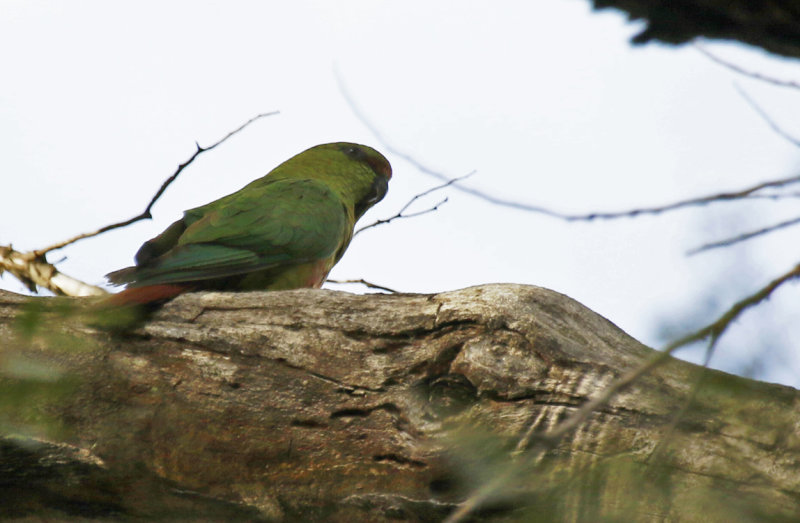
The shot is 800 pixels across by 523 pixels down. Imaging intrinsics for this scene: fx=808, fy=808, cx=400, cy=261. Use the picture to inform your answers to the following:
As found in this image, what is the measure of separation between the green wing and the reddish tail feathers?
2.8 inches

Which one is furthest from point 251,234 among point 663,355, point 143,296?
point 663,355

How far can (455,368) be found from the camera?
2768 mm

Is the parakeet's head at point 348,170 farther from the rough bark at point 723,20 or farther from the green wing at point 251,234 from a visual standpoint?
the rough bark at point 723,20

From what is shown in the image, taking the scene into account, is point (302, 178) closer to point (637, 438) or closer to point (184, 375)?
point (184, 375)

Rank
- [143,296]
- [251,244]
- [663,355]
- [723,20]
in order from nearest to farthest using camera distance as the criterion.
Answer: [663,355]
[723,20]
[143,296]
[251,244]

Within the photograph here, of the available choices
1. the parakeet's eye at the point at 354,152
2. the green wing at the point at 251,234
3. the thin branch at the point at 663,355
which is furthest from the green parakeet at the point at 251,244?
the thin branch at the point at 663,355

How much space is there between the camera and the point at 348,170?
5285 millimetres

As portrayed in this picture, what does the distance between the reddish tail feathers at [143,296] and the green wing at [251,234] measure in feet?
0.23

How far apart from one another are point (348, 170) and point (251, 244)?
1477 mm

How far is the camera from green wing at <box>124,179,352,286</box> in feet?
11.9

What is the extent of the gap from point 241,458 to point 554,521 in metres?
1.44

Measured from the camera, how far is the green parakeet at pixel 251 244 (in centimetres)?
345

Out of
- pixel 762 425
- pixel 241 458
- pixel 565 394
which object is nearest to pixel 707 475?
pixel 762 425

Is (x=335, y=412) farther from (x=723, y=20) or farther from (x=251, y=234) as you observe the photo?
(x=723, y=20)
